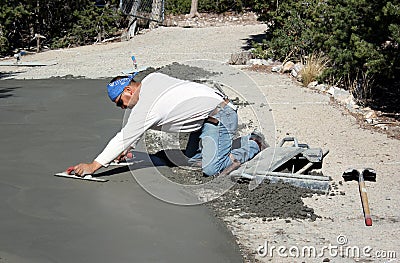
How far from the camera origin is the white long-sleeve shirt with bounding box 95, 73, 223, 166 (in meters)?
4.90

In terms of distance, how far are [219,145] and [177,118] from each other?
1.65 feet

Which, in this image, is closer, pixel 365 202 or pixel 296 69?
pixel 365 202

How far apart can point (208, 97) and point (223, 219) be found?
1.31m

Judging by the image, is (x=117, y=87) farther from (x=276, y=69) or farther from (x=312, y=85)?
(x=276, y=69)

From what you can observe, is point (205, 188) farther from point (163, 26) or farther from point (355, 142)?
point (163, 26)

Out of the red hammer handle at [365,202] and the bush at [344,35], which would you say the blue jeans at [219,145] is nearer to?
the red hammer handle at [365,202]

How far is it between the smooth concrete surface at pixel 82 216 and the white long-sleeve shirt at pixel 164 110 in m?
0.43

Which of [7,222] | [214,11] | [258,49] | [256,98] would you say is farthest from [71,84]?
[214,11]

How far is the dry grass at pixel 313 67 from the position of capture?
10.4 meters

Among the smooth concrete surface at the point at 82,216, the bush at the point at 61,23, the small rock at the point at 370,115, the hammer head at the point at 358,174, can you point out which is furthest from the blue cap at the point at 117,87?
the bush at the point at 61,23

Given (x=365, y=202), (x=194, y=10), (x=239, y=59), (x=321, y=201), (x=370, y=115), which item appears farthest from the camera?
(x=194, y=10)

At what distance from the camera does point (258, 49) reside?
13578 millimetres

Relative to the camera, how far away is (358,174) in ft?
17.3

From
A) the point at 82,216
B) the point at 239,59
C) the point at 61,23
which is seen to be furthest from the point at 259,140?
the point at 61,23
